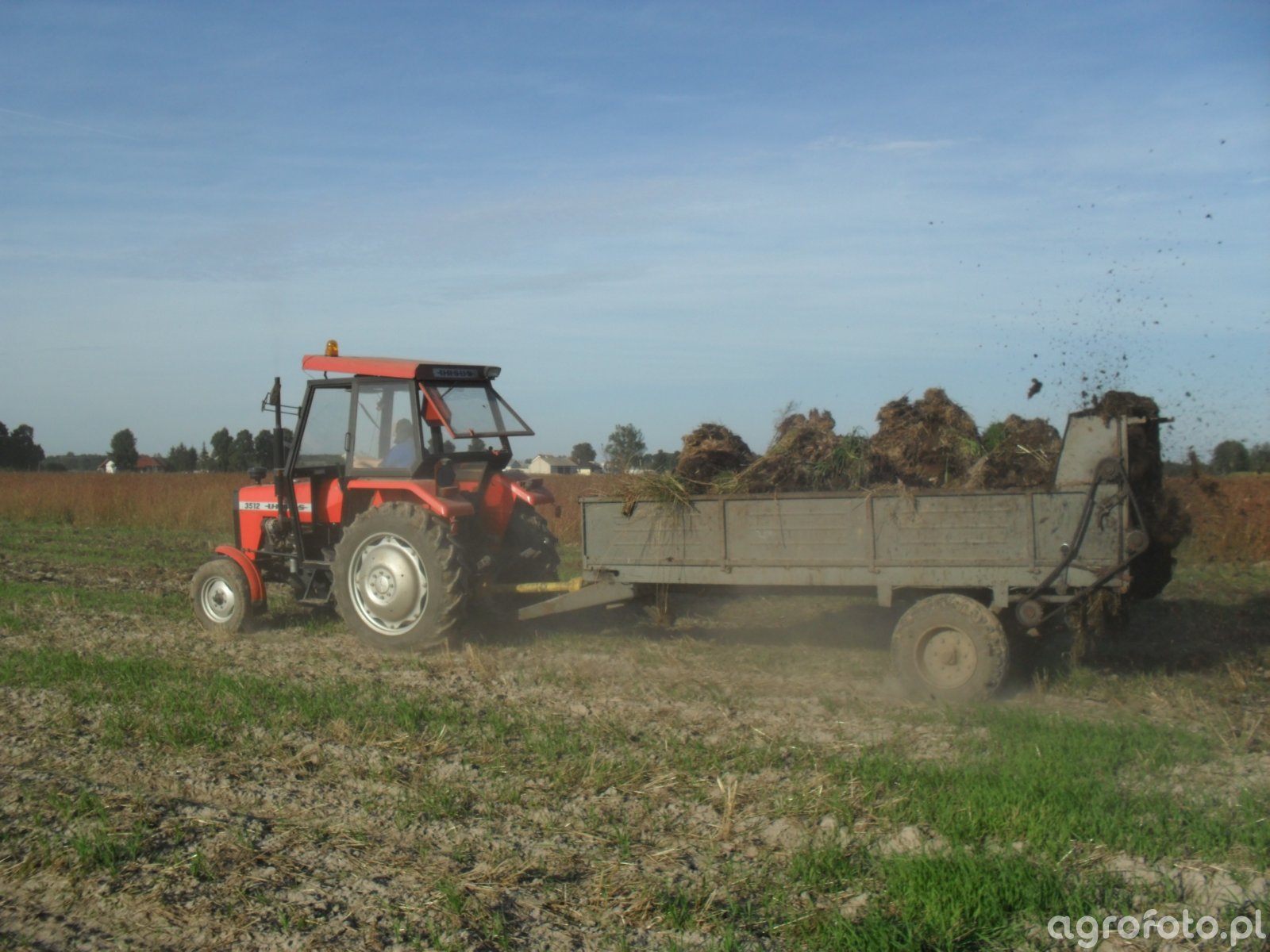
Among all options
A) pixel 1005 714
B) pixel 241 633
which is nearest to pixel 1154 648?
pixel 1005 714

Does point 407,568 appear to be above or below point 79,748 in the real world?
Answer: above

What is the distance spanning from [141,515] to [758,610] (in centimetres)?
1672

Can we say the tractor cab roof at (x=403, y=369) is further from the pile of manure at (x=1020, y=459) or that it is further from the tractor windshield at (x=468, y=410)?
the pile of manure at (x=1020, y=459)

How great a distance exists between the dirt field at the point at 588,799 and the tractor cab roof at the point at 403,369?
7.23ft

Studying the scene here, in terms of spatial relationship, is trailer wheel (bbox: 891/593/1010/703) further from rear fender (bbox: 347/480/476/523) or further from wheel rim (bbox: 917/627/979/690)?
rear fender (bbox: 347/480/476/523)

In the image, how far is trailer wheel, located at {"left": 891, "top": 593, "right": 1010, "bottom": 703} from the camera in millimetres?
6316

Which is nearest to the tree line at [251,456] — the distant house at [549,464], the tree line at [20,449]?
the tree line at [20,449]

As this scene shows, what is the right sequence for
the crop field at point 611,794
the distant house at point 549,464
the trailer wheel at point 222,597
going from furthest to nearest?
1. the distant house at point 549,464
2. the trailer wheel at point 222,597
3. the crop field at point 611,794

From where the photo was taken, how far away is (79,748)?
5387 mm

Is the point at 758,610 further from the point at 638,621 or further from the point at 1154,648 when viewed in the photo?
the point at 1154,648

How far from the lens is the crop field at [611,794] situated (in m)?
3.55

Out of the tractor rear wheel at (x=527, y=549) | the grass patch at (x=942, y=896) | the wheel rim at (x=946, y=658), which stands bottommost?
the grass patch at (x=942, y=896)

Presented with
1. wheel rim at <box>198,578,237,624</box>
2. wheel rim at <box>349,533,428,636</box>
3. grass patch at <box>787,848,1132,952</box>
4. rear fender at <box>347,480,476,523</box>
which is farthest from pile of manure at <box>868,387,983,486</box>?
wheel rim at <box>198,578,237,624</box>

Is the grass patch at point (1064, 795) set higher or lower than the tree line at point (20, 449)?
lower
